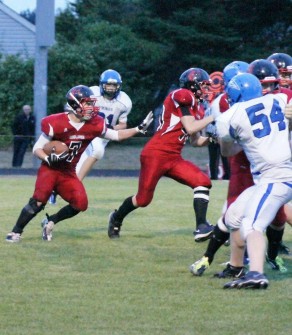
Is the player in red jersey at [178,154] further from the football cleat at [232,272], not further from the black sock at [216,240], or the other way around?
the football cleat at [232,272]

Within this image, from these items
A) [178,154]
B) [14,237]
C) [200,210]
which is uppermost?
[178,154]

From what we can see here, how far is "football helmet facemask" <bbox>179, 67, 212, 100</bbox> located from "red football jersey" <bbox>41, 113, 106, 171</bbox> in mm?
905

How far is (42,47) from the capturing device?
22750 millimetres

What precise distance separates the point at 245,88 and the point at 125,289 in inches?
62.8

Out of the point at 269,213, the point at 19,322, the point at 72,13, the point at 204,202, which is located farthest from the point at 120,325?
the point at 72,13

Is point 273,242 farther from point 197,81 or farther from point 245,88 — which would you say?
point 197,81

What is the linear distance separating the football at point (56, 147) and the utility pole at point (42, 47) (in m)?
12.8

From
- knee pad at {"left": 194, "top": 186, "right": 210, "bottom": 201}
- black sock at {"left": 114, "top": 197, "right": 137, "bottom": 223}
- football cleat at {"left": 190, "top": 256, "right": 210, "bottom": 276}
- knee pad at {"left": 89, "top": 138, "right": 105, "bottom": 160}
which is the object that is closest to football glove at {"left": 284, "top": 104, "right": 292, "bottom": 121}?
football cleat at {"left": 190, "top": 256, "right": 210, "bottom": 276}

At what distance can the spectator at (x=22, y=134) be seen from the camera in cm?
2220

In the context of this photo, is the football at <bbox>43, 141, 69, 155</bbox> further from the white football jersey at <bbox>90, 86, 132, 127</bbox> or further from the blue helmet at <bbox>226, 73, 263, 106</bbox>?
the blue helmet at <bbox>226, 73, 263, 106</bbox>

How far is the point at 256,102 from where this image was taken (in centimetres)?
706

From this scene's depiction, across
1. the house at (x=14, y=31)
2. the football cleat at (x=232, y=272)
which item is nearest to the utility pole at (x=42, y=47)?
the house at (x=14, y=31)

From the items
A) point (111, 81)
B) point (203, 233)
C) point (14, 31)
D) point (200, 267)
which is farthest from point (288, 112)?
point (14, 31)

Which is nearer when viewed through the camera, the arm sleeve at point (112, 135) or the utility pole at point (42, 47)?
the arm sleeve at point (112, 135)
